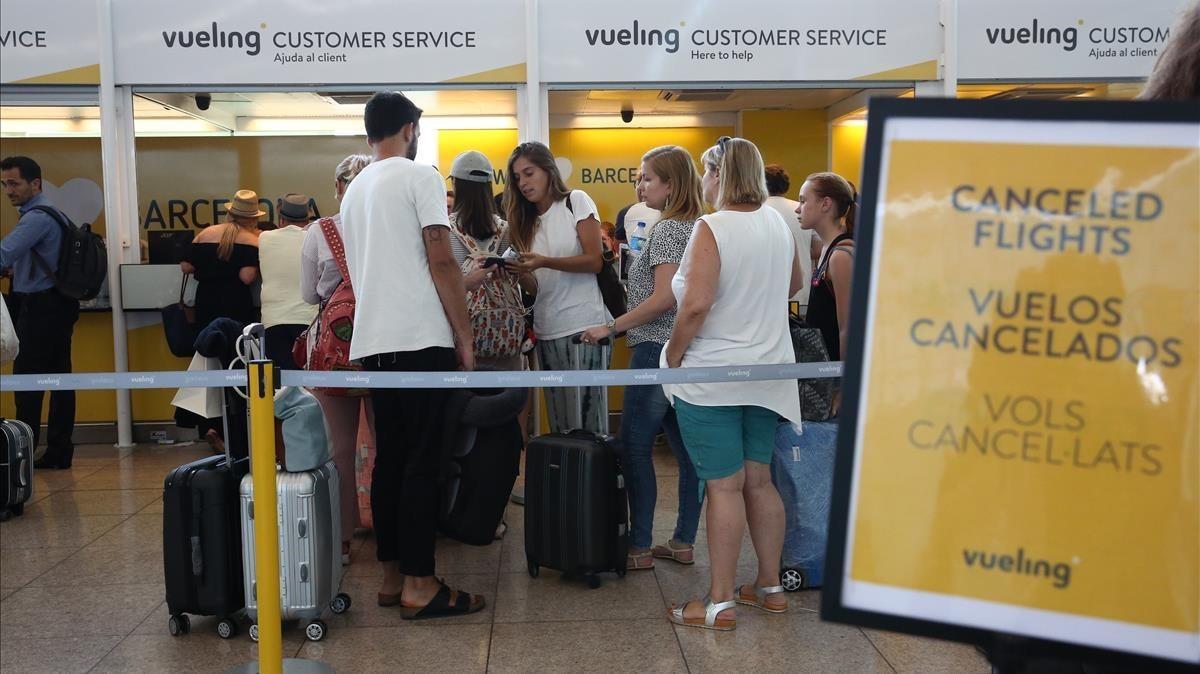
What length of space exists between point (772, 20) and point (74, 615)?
520cm

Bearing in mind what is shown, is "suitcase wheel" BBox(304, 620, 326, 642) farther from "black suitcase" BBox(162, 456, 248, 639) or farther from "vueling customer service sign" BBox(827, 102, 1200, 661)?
"vueling customer service sign" BBox(827, 102, 1200, 661)

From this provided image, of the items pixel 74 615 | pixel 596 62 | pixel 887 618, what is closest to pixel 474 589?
pixel 74 615

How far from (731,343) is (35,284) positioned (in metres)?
4.77

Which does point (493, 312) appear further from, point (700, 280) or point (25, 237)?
point (25, 237)

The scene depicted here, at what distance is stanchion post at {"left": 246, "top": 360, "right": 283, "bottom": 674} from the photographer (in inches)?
120

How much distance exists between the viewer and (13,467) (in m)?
5.46

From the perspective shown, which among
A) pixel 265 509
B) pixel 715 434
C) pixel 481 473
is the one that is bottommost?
pixel 481 473

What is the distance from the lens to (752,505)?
3.77 meters

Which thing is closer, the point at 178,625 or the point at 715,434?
the point at 715,434

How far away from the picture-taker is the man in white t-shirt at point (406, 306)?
364cm

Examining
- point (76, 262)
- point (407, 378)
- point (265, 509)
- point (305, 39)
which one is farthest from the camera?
point (305, 39)

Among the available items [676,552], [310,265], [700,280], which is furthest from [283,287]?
[700,280]

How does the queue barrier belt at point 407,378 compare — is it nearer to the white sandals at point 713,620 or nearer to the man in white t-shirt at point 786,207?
the white sandals at point 713,620

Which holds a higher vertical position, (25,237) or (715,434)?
(25,237)
